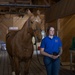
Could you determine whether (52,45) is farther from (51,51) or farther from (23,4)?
(23,4)

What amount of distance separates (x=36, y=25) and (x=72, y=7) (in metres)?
1.95

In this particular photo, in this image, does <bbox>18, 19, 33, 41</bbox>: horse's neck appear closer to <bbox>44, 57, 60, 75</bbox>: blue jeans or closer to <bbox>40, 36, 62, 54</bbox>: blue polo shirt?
<bbox>40, 36, 62, 54</bbox>: blue polo shirt

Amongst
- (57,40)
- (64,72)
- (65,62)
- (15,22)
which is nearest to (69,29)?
(65,62)

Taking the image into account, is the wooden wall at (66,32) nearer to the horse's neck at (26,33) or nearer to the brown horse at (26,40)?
the brown horse at (26,40)

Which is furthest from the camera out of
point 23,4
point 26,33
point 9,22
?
point 9,22

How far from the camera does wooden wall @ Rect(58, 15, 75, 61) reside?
9906 mm

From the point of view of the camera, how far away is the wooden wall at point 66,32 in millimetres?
9906

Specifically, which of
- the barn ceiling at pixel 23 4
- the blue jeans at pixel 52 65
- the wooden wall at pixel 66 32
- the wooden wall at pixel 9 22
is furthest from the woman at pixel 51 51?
the wooden wall at pixel 9 22

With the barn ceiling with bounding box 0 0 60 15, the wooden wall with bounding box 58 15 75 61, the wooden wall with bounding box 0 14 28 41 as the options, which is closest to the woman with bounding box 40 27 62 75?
the wooden wall with bounding box 58 15 75 61

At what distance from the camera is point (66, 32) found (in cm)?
999

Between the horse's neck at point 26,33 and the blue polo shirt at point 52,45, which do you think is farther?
the horse's neck at point 26,33

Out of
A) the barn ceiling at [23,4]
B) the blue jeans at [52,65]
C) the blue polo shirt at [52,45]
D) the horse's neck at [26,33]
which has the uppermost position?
the barn ceiling at [23,4]

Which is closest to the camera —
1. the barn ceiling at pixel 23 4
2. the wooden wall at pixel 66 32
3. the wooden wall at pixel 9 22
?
the wooden wall at pixel 66 32

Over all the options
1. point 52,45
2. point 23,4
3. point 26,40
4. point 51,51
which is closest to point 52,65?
point 51,51
